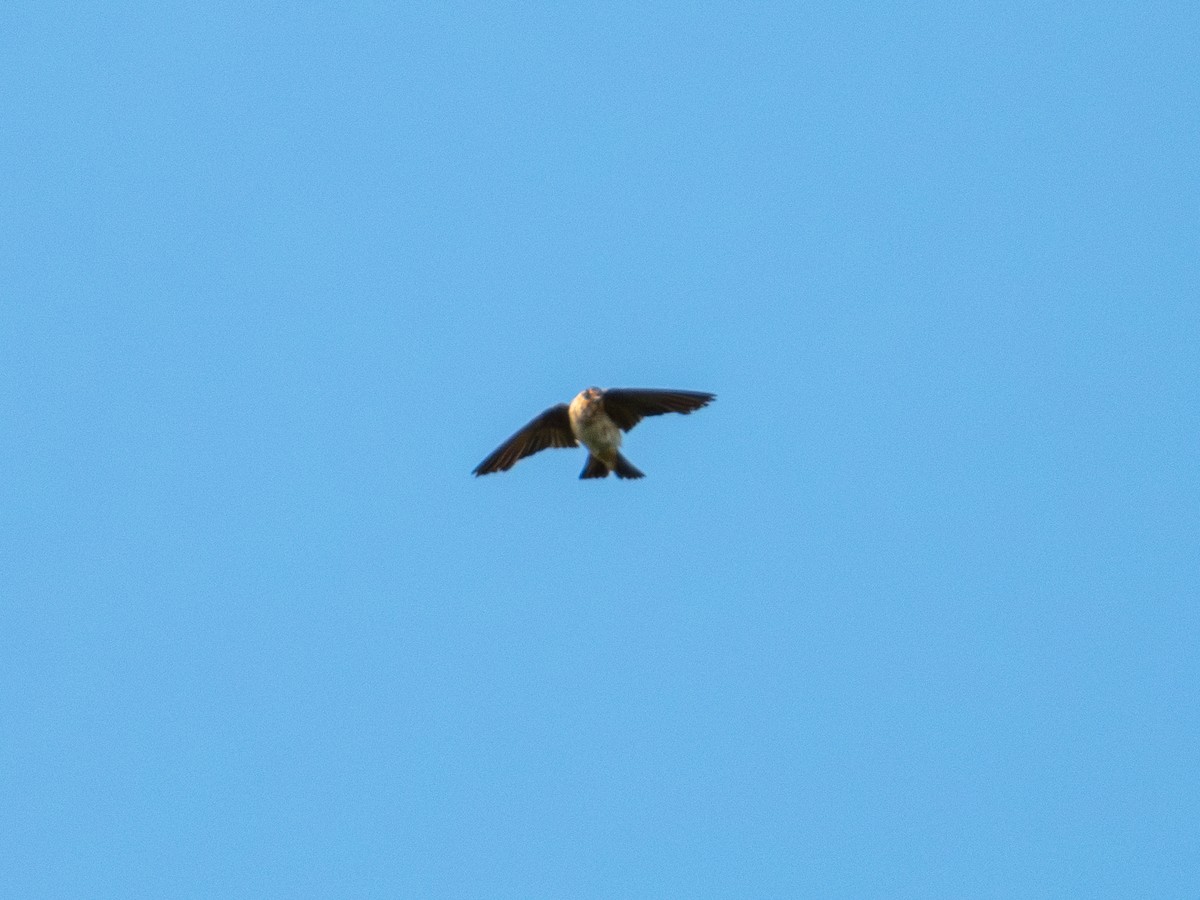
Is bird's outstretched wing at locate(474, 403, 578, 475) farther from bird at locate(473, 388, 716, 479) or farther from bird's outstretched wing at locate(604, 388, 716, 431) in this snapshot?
bird's outstretched wing at locate(604, 388, 716, 431)

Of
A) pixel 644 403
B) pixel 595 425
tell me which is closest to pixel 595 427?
pixel 595 425

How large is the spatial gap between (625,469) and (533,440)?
129 cm

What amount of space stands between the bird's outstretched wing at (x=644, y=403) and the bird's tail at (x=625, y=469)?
16.3 inches

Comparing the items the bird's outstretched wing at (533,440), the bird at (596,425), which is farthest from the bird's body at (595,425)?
the bird's outstretched wing at (533,440)

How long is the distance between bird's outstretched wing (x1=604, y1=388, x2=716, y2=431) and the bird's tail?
413mm

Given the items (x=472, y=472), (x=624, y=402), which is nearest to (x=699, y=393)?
(x=624, y=402)

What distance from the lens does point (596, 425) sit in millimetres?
32375

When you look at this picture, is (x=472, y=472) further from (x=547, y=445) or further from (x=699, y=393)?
(x=699, y=393)

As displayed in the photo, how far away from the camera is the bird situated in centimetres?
3222

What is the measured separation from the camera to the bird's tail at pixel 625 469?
32562 millimetres

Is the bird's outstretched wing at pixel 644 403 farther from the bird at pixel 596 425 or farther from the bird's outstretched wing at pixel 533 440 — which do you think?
the bird's outstretched wing at pixel 533 440

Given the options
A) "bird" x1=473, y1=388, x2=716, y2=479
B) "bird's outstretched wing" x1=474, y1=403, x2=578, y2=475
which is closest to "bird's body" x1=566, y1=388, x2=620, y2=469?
"bird" x1=473, y1=388, x2=716, y2=479

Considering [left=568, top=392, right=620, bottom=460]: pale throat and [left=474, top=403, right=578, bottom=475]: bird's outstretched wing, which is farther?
[left=474, top=403, right=578, bottom=475]: bird's outstretched wing

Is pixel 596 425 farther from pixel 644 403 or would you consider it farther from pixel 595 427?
pixel 644 403
